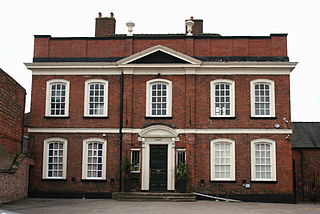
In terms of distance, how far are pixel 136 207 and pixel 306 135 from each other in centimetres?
1235

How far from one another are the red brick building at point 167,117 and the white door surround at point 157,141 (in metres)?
0.05

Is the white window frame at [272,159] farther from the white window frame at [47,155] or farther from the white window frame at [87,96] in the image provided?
the white window frame at [47,155]

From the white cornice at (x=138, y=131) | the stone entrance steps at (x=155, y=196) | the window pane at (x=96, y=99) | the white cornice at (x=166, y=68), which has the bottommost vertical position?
the stone entrance steps at (x=155, y=196)

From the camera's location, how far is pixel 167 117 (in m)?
22.0

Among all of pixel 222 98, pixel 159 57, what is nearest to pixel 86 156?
pixel 159 57

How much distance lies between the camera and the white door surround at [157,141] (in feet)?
70.8

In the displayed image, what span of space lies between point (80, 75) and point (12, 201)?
23.7 feet

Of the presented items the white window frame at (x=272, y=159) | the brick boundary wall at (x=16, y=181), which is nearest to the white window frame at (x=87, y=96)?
the brick boundary wall at (x=16, y=181)

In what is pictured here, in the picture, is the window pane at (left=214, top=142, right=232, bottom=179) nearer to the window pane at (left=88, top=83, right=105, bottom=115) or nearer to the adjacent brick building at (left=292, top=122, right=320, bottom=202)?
the adjacent brick building at (left=292, top=122, right=320, bottom=202)

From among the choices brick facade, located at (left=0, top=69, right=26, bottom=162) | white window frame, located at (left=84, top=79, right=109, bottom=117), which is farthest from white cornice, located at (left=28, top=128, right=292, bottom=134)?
brick facade, located at (left=0, top=69, right=26, bottom=162)

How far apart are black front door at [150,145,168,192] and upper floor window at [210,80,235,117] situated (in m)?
3.19

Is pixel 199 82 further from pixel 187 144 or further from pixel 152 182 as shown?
pixel 152 182

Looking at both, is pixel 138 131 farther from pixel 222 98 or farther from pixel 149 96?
pixel 222 98

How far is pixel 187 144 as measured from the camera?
2164cm
